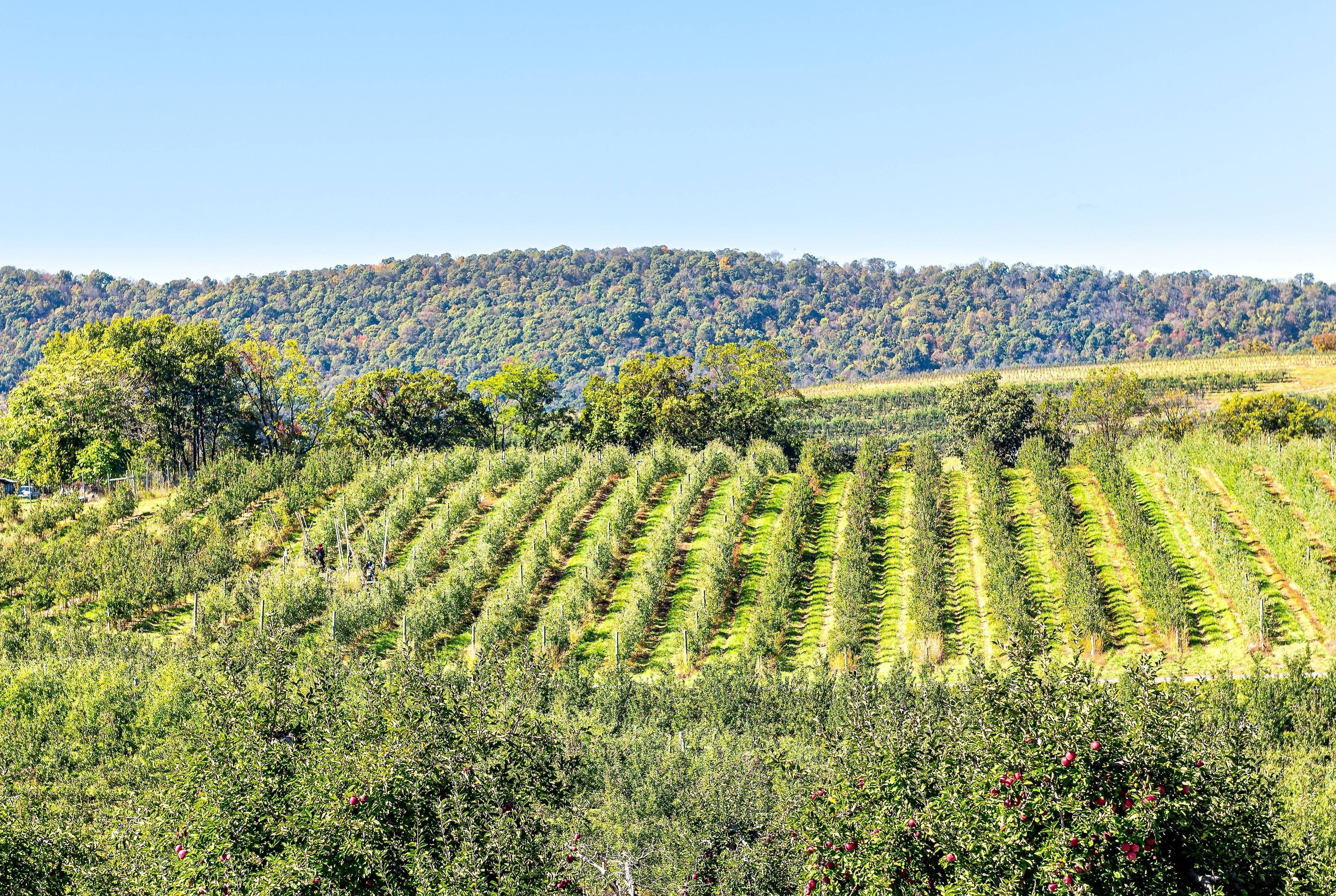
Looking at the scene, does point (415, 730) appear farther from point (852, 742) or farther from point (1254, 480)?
point (1254, 480)

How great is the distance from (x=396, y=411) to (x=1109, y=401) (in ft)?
145

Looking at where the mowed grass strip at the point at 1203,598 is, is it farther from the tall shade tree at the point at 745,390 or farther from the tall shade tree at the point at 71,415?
the tall shade tree at the point at 71,415

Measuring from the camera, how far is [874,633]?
37.3 metres

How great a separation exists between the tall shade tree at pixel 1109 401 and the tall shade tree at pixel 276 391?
47.2 meters

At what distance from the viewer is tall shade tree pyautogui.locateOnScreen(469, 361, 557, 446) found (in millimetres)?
67688

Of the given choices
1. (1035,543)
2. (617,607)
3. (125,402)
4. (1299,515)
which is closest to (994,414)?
(1035,543)

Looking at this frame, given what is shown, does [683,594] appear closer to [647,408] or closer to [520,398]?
[647,408]

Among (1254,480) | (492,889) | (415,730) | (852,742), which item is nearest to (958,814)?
(852,742)

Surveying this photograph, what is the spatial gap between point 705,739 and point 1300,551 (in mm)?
23371

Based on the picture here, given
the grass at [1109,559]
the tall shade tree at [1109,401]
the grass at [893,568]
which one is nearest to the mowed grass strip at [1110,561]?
the grass at [1109,559]

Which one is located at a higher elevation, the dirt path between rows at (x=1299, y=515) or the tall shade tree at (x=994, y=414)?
the tall shade tree at (x=994, y=414)

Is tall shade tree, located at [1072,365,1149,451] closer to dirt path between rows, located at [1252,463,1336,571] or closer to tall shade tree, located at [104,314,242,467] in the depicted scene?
dirt path between rows, located at [1252,463,1336,571]

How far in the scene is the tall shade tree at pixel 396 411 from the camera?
61375 millimetres

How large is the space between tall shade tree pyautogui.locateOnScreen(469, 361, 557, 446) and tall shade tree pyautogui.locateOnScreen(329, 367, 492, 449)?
425 cm
